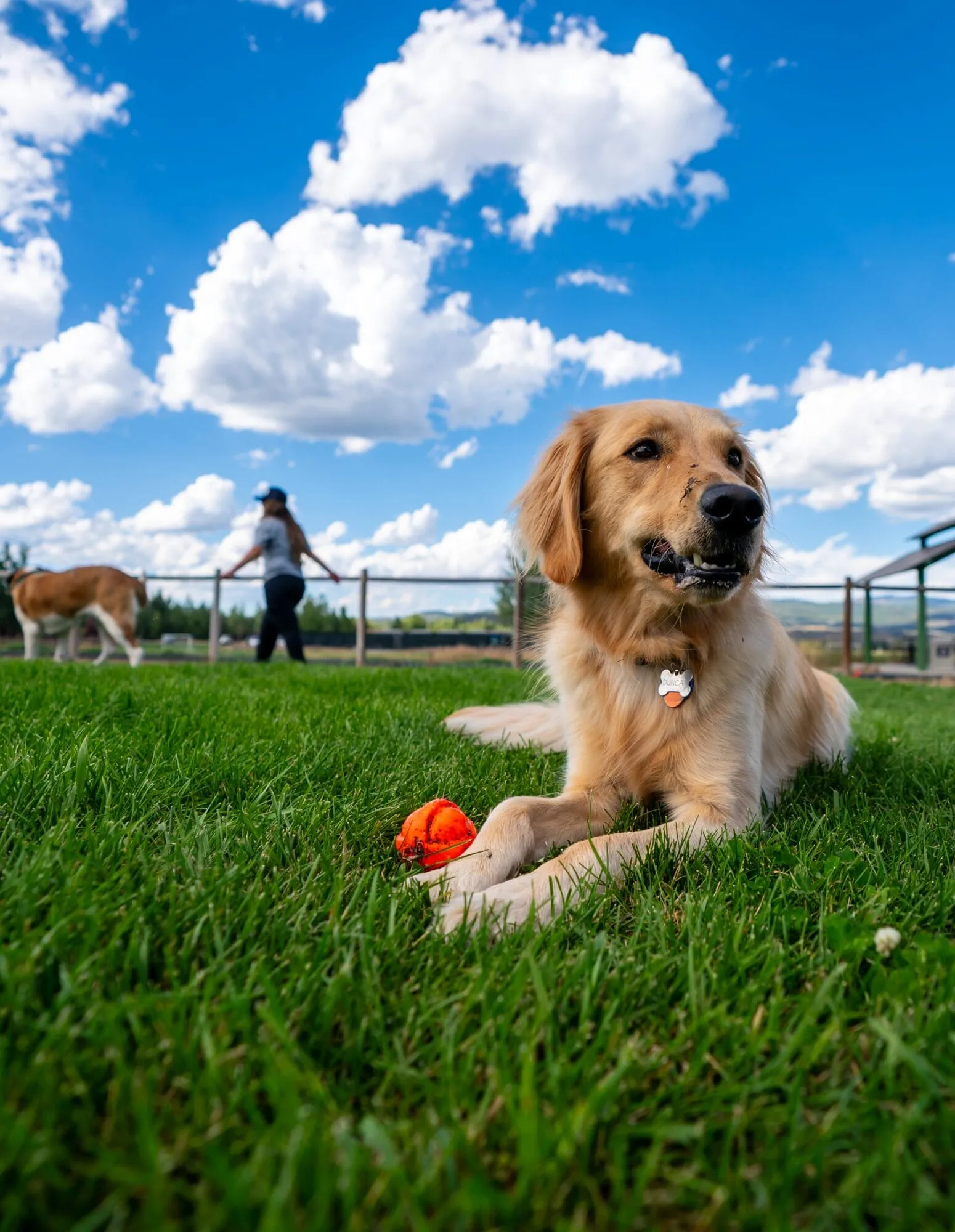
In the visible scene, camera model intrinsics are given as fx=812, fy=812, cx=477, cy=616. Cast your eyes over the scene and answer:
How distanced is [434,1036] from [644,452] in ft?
7.12

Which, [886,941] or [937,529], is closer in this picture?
[886,941]

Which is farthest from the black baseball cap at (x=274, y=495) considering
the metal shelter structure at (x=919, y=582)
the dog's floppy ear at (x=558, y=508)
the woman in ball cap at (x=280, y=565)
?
the metal shelter structure at (x=919, y=582)

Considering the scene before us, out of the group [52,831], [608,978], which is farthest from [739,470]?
[52,831]

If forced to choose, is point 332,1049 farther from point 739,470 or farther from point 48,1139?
point 739,470

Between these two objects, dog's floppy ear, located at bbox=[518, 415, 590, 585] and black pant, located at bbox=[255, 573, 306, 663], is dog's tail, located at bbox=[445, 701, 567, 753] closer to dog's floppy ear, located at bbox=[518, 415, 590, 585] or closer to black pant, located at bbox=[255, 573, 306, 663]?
dog's floppy ear, located at bbox=[518, 415, 590, 585]

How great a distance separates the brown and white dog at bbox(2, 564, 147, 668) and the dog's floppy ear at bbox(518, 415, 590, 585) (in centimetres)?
1079

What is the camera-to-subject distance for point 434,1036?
122 centimetres

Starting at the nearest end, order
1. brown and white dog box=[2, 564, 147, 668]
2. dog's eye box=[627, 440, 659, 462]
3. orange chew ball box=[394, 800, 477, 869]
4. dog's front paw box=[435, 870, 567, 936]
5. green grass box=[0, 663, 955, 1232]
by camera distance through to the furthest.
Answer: green grass box=[0, 663, 955, 1232]
dog's front paw box=[435, 870, 567, 936]
orange chew ball box=[394, 800, 477, 869]
dog's eye box=[627, 440, 659, 462]
brown and white dog box=[2, 564, 147, 668]

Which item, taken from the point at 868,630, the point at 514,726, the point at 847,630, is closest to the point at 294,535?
the point at 514,726

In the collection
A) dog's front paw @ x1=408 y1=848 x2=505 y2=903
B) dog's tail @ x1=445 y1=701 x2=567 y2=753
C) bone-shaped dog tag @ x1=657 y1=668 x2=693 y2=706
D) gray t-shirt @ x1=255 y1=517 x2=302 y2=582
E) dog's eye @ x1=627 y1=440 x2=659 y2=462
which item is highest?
gray t-shirt @ x1=255 y1=517 x2=302 y2=582

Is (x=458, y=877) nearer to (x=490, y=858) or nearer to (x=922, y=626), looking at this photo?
(x=490, y=858)

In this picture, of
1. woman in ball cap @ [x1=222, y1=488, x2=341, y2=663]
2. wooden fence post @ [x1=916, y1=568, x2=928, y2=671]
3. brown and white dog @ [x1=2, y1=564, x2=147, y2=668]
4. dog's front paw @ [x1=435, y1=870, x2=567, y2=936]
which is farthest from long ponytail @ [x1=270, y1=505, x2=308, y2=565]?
wooden fence post @ [x1=916, y1=568, x2=928, y2=671]

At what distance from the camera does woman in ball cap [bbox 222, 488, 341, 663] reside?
9953 mm

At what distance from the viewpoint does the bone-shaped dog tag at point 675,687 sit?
2701 mm
